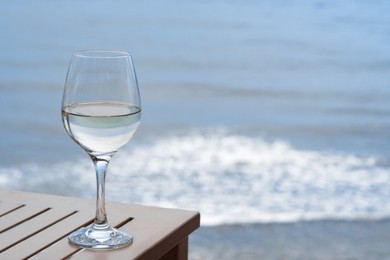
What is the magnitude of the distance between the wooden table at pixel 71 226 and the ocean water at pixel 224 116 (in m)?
1.81

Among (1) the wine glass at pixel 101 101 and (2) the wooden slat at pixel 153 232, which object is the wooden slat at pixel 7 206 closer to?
(2) the wooden slat at pixel 153 232

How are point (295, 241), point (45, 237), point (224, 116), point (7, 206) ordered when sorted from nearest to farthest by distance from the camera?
point (45, 237) < point (7, 206) < point (295, 241) < point (224, 116)

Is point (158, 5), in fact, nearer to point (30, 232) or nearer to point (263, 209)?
point (263, 209)

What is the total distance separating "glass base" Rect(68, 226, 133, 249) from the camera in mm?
999

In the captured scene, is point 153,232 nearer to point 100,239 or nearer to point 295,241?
point 100,239

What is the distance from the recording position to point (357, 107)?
529cm

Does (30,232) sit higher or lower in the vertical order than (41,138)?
higher

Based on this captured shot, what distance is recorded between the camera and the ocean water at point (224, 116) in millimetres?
3283

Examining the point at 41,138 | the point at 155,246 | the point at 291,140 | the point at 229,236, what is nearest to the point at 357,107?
the point at 291,140

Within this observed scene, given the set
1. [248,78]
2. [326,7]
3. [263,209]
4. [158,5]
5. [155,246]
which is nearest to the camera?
[155,246]

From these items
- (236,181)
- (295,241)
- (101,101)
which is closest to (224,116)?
(236,181)

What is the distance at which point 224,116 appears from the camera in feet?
16.1

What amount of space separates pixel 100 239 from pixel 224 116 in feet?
12.8

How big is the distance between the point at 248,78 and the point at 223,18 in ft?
14.1
